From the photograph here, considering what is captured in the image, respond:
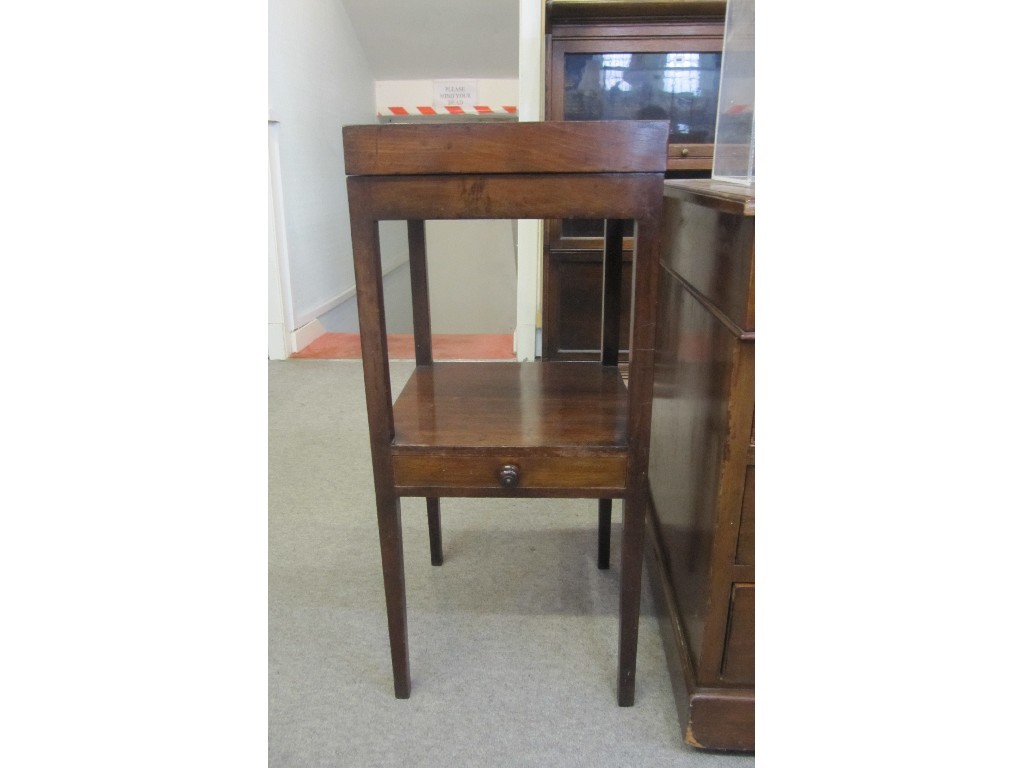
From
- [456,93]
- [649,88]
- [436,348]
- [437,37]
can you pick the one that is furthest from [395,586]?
[456,93]

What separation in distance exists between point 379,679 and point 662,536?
0.57 meters

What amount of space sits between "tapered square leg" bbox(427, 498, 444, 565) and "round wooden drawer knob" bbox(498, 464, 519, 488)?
17.7 inches

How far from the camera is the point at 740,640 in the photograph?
34.8 inches

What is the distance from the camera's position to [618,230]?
111 cm

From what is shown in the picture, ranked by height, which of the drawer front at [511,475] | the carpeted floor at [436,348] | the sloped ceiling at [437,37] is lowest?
the carpeted floor at [436,348]

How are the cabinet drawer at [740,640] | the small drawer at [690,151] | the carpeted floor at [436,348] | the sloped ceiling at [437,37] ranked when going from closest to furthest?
1. the cabinet drawer at [740,640]
2. the small drawer at [690,151]
3. the carpeted floor at [436,348]
4. the sloped ceiling at [437,37]

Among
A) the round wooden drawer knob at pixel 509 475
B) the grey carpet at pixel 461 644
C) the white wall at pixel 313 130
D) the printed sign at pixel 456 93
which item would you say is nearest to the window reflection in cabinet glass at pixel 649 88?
the white wall at pixel 313 130

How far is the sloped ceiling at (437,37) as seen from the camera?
304 centimetres

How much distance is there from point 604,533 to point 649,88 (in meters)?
1.38

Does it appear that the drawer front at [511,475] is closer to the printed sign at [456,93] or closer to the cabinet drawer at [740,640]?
the cabinet drawer at [740,640]

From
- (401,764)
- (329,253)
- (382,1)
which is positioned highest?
(382,1)

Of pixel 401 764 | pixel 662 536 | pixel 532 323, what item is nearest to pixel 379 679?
pixel 401 764

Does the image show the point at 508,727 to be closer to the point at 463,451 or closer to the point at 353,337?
the point at 463,451

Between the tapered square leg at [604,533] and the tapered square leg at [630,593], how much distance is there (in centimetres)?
34
